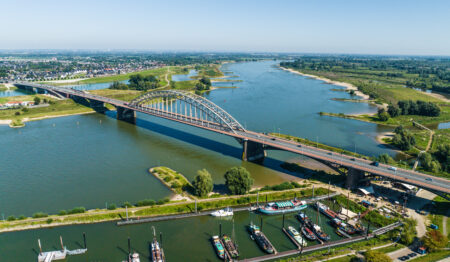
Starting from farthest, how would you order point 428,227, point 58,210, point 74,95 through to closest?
point 74,95 → point 58,210 → point 428,227

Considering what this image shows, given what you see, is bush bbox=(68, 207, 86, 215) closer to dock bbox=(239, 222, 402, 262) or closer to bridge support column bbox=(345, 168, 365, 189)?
dock bbox=(239, 222, 402, 262)

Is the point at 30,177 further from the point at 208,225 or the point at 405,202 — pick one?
the point at 405,202

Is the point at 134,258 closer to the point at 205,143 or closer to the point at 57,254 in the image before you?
the point at 57,254

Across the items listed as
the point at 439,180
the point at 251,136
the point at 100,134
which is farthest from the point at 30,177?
the point at 439,180

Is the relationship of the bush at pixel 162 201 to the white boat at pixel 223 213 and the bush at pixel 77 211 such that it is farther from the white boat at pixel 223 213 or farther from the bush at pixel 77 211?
the bush at pixel 77 211

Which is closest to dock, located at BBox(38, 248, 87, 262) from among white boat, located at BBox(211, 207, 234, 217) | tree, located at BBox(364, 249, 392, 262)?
white boat, located at BBox(211, 207, 234, 217)
